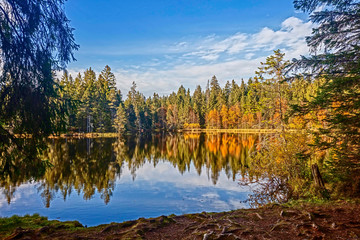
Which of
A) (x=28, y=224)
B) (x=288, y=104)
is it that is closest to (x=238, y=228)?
(x=288, y=104)

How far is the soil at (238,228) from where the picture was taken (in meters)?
5.29

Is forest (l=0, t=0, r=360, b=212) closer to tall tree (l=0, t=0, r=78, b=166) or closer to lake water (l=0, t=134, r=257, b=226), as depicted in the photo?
tall tree (l=0, t=0, r=78, b=166)

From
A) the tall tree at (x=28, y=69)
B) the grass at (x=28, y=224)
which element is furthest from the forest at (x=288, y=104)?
the grass at (x=28, y=224)

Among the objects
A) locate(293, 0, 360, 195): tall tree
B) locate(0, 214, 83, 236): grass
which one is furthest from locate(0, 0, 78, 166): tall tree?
locate(293, 0, 360, 195): tall tree

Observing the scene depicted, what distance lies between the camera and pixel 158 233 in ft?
19.5

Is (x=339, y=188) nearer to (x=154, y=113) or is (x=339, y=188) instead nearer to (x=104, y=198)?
(x=104, y=198)

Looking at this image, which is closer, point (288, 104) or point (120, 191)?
point (288, 104)

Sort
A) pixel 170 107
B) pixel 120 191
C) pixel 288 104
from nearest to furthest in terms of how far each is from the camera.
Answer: pixel 288 104
pixel 120 191
pixel 170 107

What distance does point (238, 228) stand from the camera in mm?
5785

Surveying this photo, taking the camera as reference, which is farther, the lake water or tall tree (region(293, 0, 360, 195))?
the lake water

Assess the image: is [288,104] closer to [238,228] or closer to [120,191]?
[238,228]

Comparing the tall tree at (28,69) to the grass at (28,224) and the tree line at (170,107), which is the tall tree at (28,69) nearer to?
the grass at (28,224)

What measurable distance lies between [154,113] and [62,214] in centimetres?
7915

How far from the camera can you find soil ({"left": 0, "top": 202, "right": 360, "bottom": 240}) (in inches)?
208
